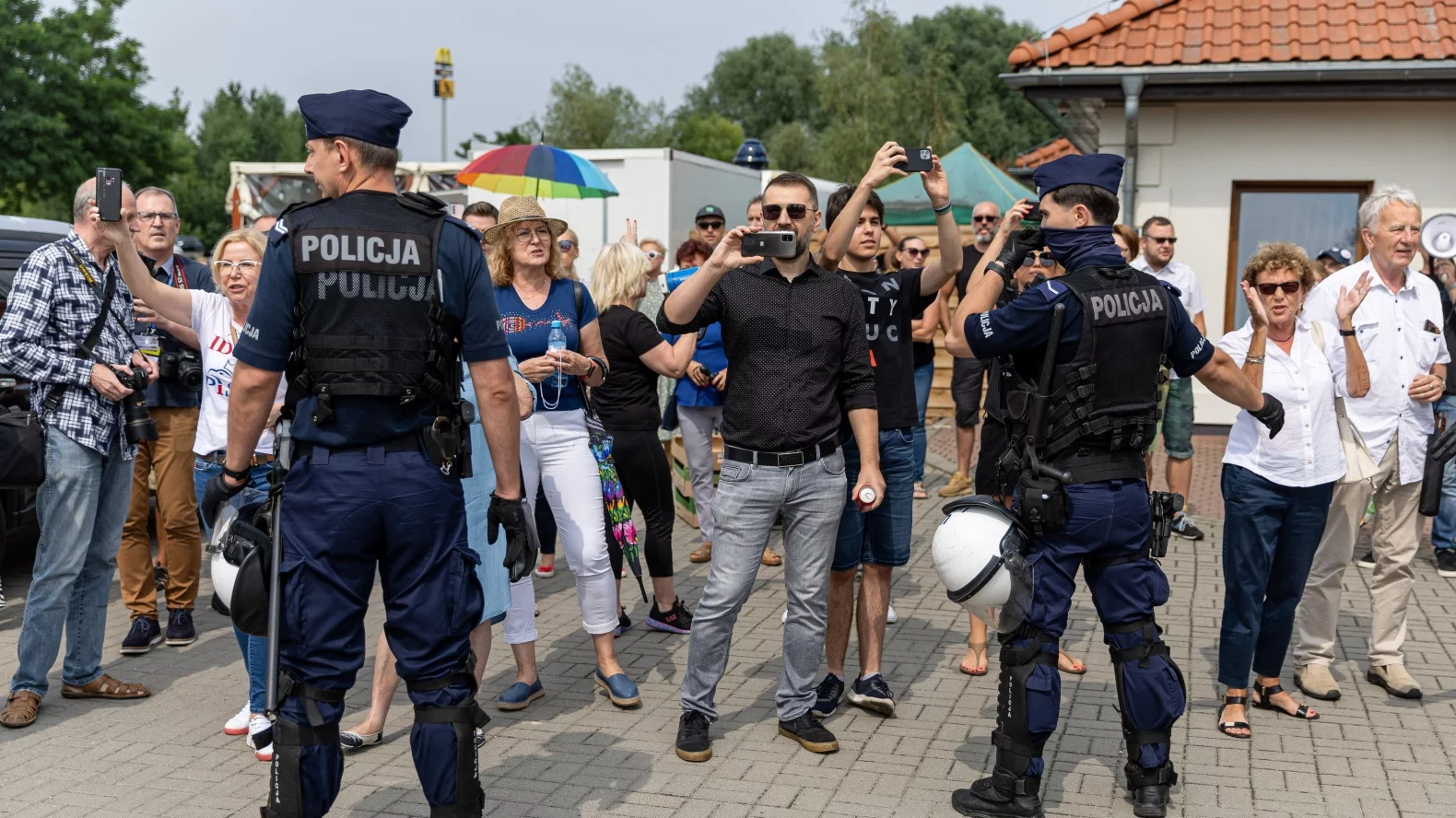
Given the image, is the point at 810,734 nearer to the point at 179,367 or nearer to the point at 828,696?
the point at 828,696

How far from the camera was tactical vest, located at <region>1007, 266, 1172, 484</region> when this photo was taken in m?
4.34

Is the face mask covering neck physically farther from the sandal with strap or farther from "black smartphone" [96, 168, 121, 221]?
"black smartphone" [96, 168, 121, 221]

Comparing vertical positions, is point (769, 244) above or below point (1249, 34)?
below

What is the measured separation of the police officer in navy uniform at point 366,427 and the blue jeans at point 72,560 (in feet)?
6.94

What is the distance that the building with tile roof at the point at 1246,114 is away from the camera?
1292 cm

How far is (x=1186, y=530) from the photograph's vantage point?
9375mm

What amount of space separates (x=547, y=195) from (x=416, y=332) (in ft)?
23.6

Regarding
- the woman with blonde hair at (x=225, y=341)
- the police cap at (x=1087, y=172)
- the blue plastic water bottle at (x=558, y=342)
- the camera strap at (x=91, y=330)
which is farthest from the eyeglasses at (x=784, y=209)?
the camera strap at (x=91, y=330)

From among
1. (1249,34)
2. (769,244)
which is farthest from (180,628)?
(1249,34)

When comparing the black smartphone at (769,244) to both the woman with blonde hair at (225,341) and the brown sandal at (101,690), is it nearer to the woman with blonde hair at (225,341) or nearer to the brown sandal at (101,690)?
the woman with blonde hair at (225,341)

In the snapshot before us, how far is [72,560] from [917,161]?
3.84 m

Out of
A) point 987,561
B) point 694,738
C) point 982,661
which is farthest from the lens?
point 982,661

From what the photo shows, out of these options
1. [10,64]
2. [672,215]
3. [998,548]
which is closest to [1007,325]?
[998,548]

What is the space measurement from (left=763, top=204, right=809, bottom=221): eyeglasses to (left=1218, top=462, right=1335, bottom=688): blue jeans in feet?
6.76
